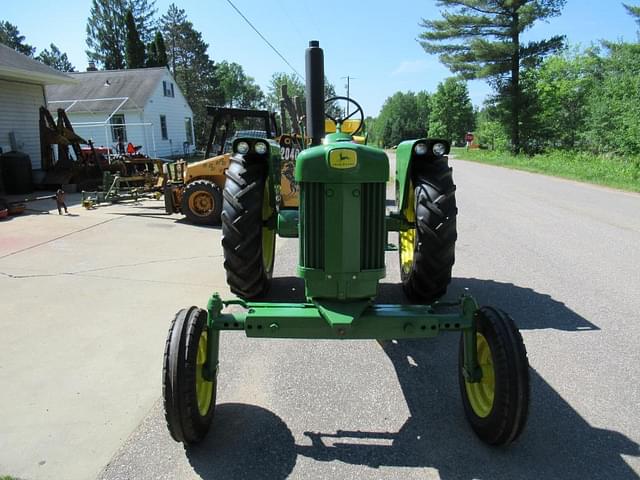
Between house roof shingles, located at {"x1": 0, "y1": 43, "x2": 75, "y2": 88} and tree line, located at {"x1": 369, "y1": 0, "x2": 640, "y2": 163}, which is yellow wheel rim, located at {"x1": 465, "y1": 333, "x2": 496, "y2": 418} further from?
tree line, located at {"x1": 369, "y1": 0, "x2": 640, "y2": 163}

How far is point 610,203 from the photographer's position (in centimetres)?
1138

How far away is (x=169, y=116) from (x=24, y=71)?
55.1ft

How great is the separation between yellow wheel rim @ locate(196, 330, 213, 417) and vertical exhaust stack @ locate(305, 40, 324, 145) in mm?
2551

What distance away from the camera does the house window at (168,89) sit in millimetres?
28634

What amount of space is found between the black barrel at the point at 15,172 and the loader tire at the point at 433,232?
11.8 m

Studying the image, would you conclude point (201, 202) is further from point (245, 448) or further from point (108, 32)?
point (108, 32)

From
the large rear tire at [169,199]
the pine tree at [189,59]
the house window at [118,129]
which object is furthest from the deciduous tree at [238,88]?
the large rear tire at [169,199]

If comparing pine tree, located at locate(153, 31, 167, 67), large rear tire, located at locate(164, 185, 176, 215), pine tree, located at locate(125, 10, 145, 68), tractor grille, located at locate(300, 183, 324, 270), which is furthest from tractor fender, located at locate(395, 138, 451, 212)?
pine tree, located at locate(153, 31, 167, 67)

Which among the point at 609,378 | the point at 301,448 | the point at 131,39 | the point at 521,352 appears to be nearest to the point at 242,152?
the point at 301,448

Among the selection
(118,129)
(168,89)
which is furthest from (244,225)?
(168,89)

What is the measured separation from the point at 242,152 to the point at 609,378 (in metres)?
3.02

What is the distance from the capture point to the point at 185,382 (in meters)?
2.33

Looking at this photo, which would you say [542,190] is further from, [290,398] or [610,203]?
[290,398]

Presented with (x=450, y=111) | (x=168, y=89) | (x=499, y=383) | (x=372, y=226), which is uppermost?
(x=450, y=111)
